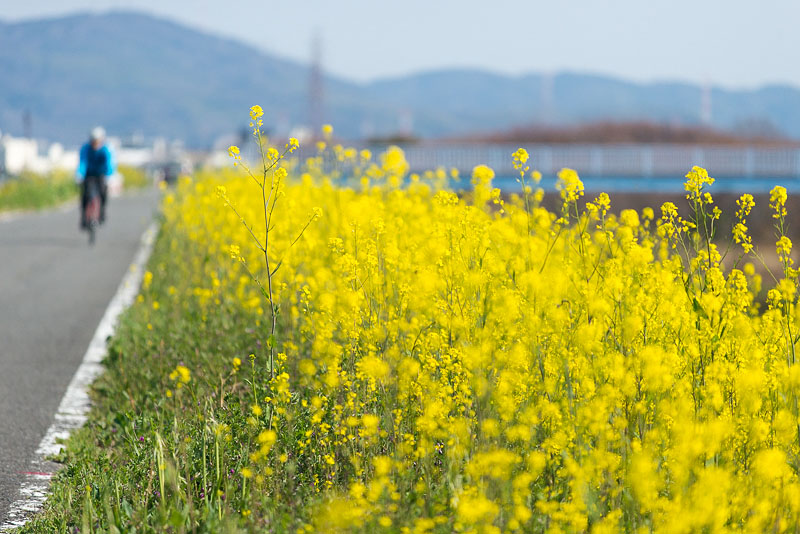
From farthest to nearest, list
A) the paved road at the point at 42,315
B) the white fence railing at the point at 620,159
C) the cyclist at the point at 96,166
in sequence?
the white fence railing at the point at 620,159 → the cyclist at the point at 96,166 → the paved road at the point at 42,315

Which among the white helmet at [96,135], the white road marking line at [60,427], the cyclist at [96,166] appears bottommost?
the white road marking line at [60,427]

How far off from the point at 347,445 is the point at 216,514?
22.9 inches

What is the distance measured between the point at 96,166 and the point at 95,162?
0.06 m

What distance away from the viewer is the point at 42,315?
27.6 ft

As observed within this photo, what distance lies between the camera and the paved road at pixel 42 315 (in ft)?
16.1

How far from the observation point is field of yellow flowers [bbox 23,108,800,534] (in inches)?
107

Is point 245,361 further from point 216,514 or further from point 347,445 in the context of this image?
point 216,514

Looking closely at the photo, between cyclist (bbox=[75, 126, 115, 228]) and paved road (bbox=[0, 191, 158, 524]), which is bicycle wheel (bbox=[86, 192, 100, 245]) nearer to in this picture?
cyclist (bbox=[75, 126, 115, 228])

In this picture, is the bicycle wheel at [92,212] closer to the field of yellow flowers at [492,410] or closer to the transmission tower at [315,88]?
the field of yellow flowers at [492,410]

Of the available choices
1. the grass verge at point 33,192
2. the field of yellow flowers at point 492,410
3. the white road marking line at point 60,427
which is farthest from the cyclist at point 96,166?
the grass verge at point 33,192

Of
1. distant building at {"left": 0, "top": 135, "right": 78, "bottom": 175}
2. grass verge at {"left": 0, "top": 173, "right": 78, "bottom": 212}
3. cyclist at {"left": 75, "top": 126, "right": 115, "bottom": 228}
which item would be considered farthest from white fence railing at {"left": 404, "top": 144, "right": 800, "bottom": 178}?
cyclist at {"left": 75, "top": 126, "right": 115, "bottom": 228}

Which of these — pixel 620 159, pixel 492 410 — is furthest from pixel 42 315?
pixel 620 159

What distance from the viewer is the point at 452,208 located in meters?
4.64

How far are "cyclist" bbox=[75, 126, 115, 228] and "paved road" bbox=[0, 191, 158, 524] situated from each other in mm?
683
